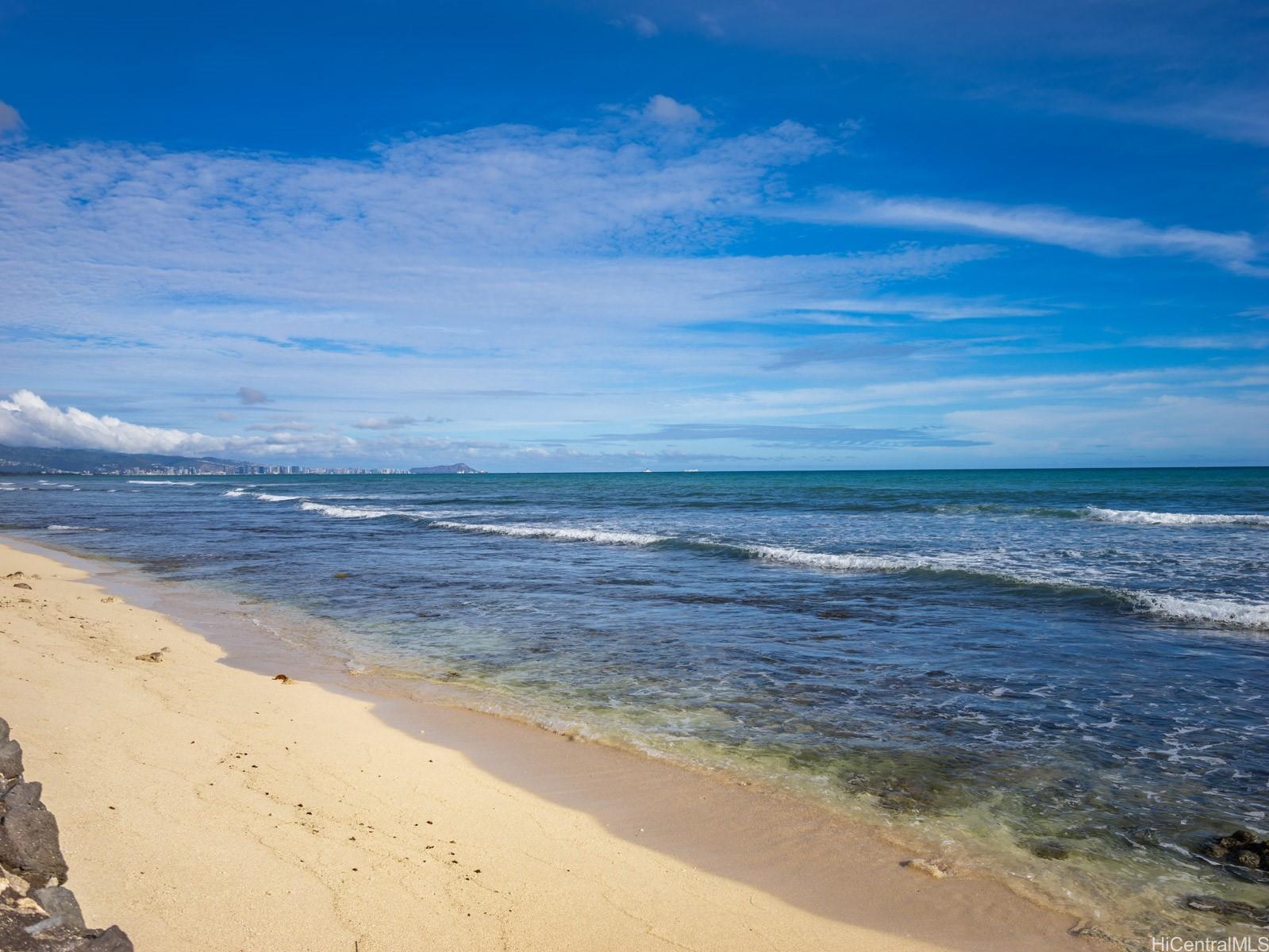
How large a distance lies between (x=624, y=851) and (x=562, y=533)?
78.7 feet

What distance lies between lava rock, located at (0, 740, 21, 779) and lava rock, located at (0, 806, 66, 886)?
1.96ft

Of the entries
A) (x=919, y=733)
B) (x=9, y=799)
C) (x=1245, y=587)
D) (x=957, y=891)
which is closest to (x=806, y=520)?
(x=1245, y=587)

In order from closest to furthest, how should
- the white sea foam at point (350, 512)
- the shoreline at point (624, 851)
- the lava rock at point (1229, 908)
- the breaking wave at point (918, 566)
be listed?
the shoreline at point (624, 851) → the lava rock at point (1229, 908) → the breaking wave at point (918, 566) → the white sea foam at point (350, 512)

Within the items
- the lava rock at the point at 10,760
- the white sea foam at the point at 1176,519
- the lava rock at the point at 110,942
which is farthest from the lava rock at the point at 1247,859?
the white sea foam at the point at 1176,519

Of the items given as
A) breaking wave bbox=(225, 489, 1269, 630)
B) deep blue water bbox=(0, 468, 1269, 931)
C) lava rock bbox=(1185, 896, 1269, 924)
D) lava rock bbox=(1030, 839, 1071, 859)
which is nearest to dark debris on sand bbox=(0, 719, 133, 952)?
deep blue water bbox=(0, 468, 1269, 931)

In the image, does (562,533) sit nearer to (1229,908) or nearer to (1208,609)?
(1208,609)

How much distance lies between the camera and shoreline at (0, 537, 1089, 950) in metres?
4.28

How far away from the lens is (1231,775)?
6.55 m

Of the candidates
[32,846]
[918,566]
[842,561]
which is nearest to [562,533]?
[842,561]

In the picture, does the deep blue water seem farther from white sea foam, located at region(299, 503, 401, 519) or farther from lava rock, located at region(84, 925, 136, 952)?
white sea foam, located at region(299, 503, 401, 519)

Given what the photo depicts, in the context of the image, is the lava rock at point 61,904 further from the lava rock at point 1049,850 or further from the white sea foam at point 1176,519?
the white sea foam at point 1176,519

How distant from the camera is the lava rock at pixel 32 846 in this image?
3.34m

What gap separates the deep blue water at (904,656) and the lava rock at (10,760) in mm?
4708

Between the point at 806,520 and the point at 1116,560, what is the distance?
15056 millimetres
